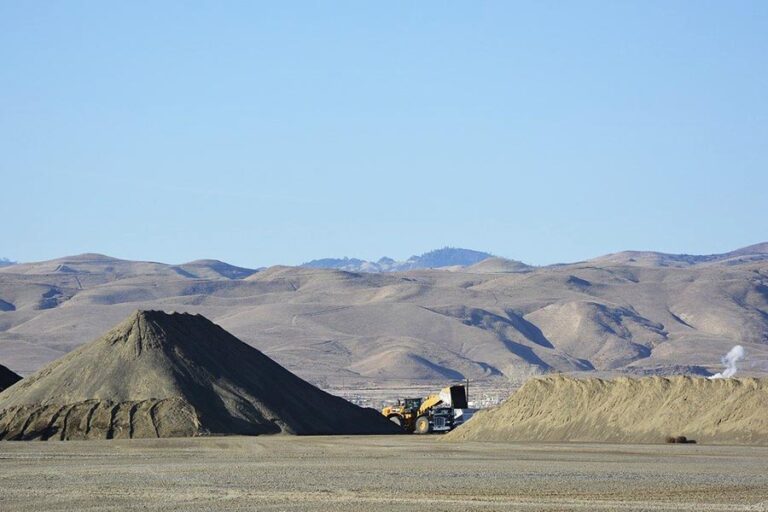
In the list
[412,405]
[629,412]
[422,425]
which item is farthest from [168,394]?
[629,412]

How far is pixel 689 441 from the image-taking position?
54781 mm

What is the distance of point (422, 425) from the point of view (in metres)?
66.4

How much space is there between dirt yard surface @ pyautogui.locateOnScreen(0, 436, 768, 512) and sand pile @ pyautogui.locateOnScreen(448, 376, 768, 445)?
141 inches

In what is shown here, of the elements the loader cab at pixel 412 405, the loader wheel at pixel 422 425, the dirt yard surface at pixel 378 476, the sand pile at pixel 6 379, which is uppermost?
the sand pile at pixel 6 379

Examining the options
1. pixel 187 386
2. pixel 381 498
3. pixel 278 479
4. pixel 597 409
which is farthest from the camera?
pixel 187 386

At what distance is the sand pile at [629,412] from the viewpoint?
55156 mm

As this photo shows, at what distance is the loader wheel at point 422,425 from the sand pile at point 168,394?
6.49ft

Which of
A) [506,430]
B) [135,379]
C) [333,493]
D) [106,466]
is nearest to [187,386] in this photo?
[135,379]

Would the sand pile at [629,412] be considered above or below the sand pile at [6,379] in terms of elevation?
below

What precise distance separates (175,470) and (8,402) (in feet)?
86.2

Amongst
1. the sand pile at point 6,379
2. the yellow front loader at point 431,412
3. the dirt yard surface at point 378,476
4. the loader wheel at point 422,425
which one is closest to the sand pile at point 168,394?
the yellow front loader at point 431,412

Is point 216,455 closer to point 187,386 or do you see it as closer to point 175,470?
point 175,470

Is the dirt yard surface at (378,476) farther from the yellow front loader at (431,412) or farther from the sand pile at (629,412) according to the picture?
the yellow front loader at (431,412)

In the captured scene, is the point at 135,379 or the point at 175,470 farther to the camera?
the point at 135,379
